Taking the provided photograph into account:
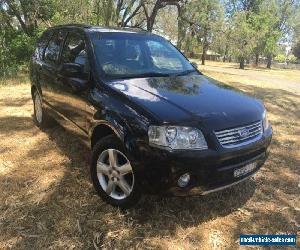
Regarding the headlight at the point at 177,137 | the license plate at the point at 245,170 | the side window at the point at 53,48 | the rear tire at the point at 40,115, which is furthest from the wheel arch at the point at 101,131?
the rear tire at the point at 40,115

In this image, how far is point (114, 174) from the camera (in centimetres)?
393

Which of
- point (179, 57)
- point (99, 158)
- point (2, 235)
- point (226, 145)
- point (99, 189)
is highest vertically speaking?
point (179, 57)

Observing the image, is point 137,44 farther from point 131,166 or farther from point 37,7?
point 37,7

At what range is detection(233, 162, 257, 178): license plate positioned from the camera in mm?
3723

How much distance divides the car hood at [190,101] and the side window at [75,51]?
638mm

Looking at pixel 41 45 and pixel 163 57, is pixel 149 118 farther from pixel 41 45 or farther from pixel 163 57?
pixel 41 45

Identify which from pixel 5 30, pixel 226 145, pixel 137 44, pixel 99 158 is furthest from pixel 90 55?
pixel 5 30

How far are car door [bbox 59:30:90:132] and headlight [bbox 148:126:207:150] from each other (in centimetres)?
135

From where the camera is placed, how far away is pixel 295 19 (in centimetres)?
5200

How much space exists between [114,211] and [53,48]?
3.02 meters

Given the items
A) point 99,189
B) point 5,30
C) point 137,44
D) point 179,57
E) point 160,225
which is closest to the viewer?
point 160,225

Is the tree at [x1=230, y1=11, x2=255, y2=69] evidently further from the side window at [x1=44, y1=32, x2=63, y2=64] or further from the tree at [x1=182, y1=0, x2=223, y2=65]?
the side window at [x1=44, y1=32, x2=63, y2=64]

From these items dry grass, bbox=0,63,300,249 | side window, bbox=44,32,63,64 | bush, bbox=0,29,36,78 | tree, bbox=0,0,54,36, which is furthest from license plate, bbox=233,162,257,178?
tree, bbox=0,0,54,36

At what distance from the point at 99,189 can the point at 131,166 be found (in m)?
0.73
